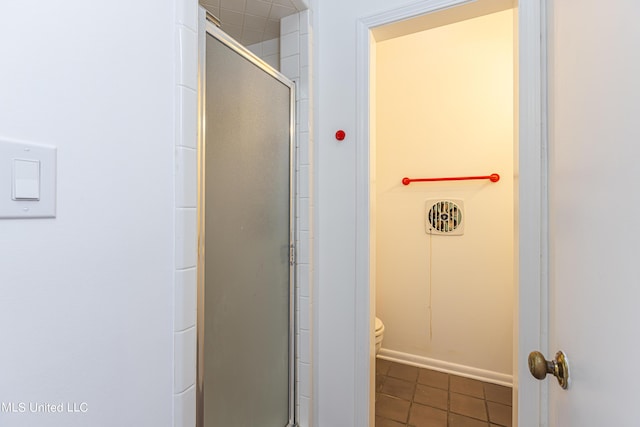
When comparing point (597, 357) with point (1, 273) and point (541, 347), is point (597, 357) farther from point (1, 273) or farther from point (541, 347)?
point (1, 273)

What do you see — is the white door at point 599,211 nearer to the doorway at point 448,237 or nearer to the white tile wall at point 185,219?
the white tile wall at point 185,219

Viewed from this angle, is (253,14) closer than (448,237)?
Yes

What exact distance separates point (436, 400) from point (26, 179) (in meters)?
2.16

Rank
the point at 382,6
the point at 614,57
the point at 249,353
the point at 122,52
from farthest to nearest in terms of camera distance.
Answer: the point at 382,6, the point at 249,353, the point at 122,52, the point at 614,57

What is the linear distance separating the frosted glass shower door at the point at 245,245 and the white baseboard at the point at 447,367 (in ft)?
4.18

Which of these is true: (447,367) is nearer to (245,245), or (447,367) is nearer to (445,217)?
(445,217)

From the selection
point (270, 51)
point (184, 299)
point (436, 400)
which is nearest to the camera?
Result: point (184, 299)

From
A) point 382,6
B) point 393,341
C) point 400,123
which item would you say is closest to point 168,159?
point 382,6

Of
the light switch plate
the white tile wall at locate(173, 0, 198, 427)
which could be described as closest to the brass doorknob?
the white tile wall at locate(173, 0, 198, 427)

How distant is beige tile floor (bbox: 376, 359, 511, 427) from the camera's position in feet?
5.41

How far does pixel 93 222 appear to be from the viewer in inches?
21.8

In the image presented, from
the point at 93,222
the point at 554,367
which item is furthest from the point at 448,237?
the point at 93,222

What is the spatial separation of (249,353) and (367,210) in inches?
27.4

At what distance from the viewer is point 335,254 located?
1.31 m
